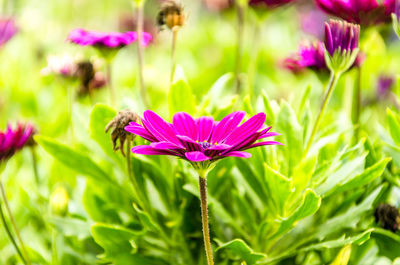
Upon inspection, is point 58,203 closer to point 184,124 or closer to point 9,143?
point 9,143

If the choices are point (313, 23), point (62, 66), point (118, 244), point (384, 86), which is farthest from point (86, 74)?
point (313, 23)

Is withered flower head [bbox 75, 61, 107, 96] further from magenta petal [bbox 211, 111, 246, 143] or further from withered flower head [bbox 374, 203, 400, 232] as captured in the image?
withered flower head [bbox 374, 203, 400, 232]

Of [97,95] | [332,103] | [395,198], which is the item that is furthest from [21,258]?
[332,103]

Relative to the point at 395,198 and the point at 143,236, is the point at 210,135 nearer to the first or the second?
the point at 143,236

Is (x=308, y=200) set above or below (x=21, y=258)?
above

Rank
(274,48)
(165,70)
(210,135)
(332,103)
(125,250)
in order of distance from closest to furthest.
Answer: (210,135)
(125,250)
(332,103)
(165,70)
(274,48)

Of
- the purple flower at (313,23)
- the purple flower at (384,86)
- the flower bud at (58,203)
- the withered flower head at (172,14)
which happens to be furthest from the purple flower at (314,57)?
the purple flower at (313,23)

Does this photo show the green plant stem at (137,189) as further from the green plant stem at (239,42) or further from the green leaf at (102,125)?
the green plant stem at (239,42)
